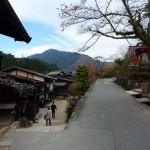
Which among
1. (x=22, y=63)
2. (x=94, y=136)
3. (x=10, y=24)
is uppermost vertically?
(x=22, y=63)

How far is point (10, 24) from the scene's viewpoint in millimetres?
7297

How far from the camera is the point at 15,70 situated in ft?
140

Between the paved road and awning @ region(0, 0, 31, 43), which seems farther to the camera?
the paved road

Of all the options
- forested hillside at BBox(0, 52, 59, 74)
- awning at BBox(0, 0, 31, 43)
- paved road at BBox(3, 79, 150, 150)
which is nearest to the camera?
awning at BBox(0, 0, 31, 43)

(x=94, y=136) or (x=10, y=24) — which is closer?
(x=10, y=24)

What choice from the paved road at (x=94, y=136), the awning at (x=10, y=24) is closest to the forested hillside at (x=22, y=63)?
the paved road at (x=94, y=136)

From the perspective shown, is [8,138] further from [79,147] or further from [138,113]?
[138,113]

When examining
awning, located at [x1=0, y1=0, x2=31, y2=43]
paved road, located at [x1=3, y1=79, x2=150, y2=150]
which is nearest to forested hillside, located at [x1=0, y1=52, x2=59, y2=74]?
paved road, located at [x1=3, y1=79, x2=150, y2=150]

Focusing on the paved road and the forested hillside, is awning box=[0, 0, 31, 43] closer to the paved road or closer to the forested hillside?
the paved road

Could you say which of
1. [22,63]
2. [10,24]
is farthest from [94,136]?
[22,63]

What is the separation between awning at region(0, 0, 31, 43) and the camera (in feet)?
Answer: 19.2

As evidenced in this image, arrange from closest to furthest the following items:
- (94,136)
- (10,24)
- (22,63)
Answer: (10,24)
(94,136)
(22,63)

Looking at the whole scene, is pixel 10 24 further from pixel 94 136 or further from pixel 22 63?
pixel 22 63

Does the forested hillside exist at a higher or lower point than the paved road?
higher
